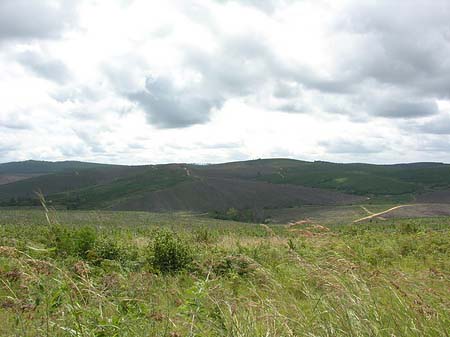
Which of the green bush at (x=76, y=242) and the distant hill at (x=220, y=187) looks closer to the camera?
the green bush at (x=76, y=242)

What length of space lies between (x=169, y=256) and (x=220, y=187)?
3499 inches

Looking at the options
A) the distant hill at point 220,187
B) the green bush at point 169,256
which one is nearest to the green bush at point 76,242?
the green bush at point 169,256

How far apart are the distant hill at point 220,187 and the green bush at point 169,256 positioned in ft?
237

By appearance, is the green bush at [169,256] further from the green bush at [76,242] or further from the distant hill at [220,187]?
the distant hill at [220,187]

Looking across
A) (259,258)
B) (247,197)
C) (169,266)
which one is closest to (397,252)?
(259,258)

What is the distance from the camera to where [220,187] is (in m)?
99.9

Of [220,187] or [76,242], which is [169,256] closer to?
[76,242]

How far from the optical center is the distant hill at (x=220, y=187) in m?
89.9

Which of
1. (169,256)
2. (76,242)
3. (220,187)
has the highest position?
(76,242)

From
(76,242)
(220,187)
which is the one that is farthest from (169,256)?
(220,187)

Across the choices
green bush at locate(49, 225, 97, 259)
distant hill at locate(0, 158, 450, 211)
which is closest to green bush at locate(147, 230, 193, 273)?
green bush at locate(49, 225, 97, 259)

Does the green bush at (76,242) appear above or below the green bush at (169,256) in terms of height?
above

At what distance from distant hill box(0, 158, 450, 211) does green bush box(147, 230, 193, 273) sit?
237ft

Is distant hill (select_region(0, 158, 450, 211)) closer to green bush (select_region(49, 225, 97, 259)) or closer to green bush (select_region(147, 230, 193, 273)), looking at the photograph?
green bush (select_region(49, 225, 97, 259))
